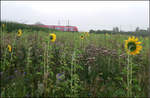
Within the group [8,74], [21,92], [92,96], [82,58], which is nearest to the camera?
[21,92]

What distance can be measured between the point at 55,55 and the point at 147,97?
159 cm

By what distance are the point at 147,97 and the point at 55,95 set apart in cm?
127

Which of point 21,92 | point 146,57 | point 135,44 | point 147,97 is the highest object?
point 135,44

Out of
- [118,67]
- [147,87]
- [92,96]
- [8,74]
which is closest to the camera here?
[92,96]

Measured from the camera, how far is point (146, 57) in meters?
2.85

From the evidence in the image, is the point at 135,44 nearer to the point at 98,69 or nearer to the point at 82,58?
the point at 98,69

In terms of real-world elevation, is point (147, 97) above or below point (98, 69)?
below

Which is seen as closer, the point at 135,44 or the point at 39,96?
the point at 39,96

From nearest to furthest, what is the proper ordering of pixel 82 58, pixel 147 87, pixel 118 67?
pixel 147 87 → pixel 82 58 → pixel 118 67

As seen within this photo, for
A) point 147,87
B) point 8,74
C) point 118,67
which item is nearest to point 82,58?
point 118,67

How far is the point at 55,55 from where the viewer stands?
101 inches

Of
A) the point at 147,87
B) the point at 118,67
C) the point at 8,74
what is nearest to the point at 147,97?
the point at 147,87

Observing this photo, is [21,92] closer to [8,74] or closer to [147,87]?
[8,74]

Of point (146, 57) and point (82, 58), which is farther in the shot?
point (146, 57)
